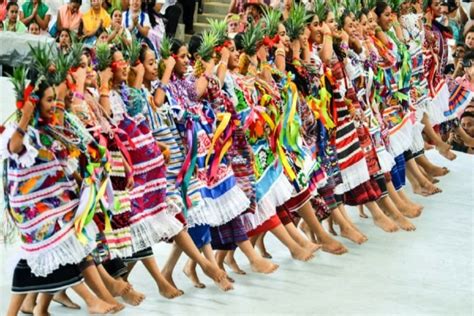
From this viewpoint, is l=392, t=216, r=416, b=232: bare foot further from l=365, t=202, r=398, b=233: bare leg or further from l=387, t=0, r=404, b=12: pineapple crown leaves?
l=387, t=0, r=404, b=12: pineapple crown leaves

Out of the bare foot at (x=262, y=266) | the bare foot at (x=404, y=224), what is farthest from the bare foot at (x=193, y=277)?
the bare foot at (x=404, y=224)

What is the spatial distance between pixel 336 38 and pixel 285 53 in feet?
1.74

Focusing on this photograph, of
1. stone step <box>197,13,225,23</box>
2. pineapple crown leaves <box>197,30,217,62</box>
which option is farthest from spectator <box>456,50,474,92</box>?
Answer: pineapple crown leaves <box>197,30,217,62</box>

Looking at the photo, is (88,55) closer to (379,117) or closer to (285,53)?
(285,53)

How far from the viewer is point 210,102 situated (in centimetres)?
807

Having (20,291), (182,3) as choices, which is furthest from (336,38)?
(182,3)

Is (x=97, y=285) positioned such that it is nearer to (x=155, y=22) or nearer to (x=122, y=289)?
(x=122, y=289)

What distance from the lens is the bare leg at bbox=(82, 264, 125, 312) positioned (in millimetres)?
Result: 7113

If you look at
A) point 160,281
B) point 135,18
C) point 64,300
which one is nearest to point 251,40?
point 160,281

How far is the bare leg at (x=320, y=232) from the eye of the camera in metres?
8.66

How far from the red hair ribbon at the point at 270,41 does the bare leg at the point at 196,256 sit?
1.43m

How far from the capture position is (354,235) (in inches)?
353

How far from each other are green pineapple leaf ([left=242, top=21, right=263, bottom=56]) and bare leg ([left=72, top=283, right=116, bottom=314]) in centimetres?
194

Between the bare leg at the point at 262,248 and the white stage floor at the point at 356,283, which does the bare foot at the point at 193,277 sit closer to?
the white stage floor at the point at 356,283
